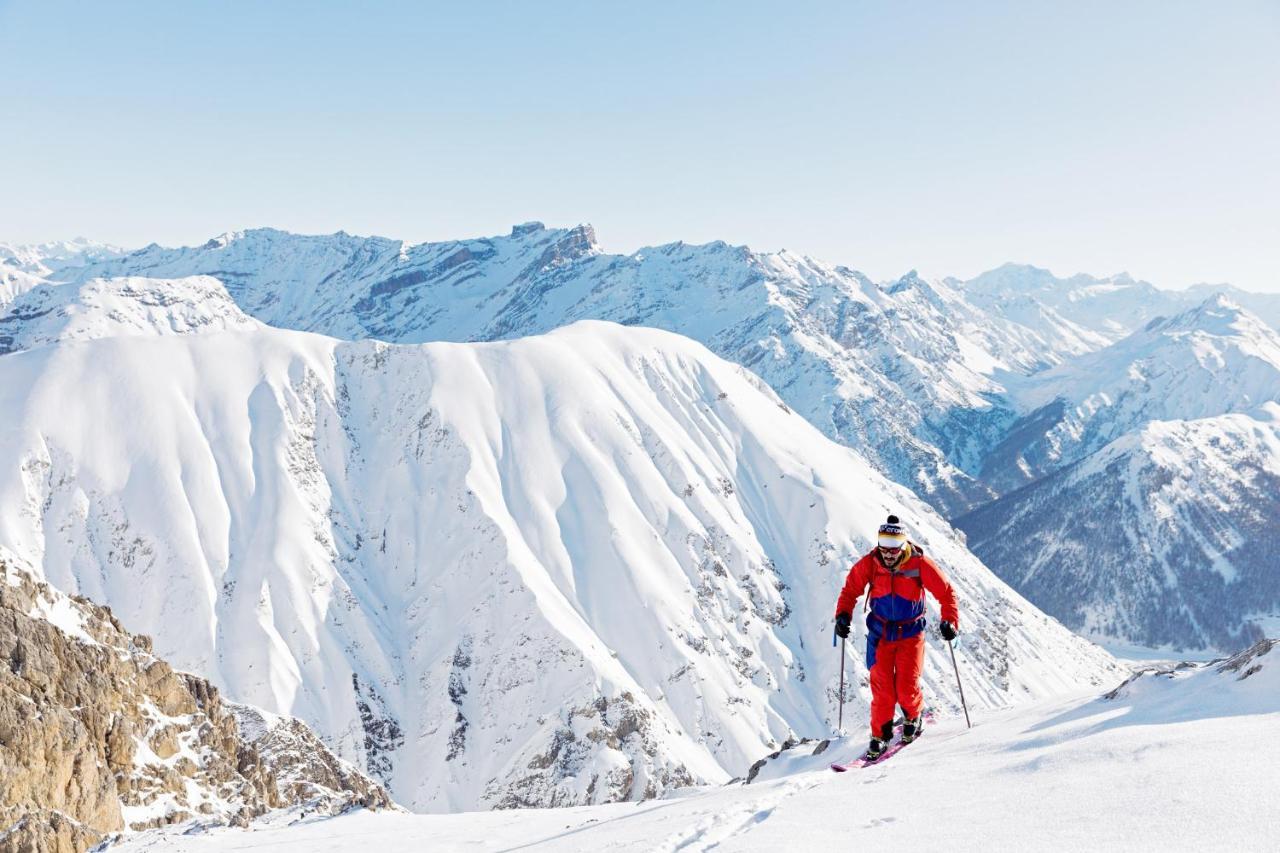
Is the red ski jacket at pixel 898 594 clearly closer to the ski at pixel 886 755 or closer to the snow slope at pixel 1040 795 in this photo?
the ski at pixel 886 755

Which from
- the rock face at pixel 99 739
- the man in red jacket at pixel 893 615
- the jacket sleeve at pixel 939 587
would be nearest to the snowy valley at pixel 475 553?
the rock face at pixel 99 739

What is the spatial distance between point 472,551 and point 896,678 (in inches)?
4739

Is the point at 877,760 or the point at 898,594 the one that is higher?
the point at 898,594

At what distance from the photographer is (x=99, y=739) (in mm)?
43062

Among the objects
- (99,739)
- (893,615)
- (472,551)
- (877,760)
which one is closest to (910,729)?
(877,760)

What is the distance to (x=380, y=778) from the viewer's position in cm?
10888

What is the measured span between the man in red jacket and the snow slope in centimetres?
96

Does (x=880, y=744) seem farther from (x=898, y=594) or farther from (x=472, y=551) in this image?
(x=472, y=551)

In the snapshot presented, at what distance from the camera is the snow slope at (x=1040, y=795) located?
8492 mm

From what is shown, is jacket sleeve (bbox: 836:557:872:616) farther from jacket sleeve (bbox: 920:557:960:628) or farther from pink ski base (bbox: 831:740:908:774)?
pink ski base (bbox: 831:740:908:774)

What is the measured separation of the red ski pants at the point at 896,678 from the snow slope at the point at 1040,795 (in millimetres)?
839

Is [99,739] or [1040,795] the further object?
[99,739]

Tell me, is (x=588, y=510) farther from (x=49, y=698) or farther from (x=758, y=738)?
(x=49, y=698)

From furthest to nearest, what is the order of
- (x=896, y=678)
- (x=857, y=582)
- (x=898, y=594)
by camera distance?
(x=857, y=582) → (x=896, y=678) → (x=898, y=594)
